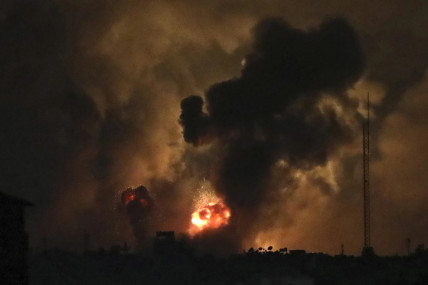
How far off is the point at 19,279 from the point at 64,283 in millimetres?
120181

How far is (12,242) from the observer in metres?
67.8

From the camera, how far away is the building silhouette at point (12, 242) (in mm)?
66500

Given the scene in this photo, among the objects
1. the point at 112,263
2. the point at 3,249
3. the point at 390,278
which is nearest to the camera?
the point at 3,249

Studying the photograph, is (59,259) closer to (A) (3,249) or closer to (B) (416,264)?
(B) (416,264)

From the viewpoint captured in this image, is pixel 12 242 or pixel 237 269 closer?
pixel 12 242

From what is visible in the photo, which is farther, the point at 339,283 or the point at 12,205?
the point at 339,283

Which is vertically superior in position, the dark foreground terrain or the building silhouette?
the dark foreground terrain

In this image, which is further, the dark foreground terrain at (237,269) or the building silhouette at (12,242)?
the dark foreground terrain at (237,269)

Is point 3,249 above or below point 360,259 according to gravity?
below

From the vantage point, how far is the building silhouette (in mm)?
66500

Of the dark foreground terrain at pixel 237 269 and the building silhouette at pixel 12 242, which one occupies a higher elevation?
the dark foreground terrain at pixel 237 269

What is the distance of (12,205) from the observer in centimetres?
6781

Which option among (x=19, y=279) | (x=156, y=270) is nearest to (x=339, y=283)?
(x=156, y=270)

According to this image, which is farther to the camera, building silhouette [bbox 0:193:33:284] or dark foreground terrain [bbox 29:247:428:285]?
dark foreground terrain [bbox 29:247:428:285]
